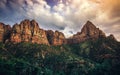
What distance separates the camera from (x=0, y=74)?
194 meters
